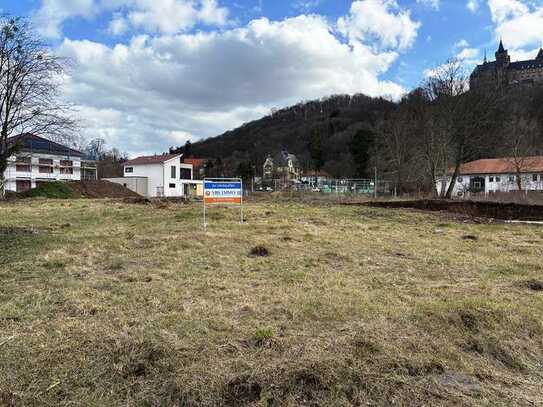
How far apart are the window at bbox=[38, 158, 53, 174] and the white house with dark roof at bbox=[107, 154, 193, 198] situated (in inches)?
475

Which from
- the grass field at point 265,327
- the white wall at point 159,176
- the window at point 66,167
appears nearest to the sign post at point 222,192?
the grass field at point 265,327

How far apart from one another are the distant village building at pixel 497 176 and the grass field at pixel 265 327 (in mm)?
46011

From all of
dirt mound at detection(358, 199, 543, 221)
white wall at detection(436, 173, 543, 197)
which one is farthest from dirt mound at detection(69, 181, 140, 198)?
white wall at detection(436, 173, 543, 197)

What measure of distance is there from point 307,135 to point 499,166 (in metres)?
56.2

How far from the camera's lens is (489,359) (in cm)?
338

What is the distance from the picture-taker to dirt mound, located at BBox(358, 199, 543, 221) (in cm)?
1939

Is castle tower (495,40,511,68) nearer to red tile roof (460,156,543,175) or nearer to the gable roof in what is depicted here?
red tile roof (460,156,543,175)

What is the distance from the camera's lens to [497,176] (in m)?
56.6

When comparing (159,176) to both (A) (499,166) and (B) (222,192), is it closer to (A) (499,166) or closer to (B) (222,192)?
(B) (222,192)

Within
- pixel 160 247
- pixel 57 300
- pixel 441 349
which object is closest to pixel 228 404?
pixel 441 349

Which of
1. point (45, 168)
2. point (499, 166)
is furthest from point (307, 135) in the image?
point (45, 168)

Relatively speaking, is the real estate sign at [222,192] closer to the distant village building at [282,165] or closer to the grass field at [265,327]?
the grass field at [265,327]

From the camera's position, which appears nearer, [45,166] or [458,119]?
[458,119]

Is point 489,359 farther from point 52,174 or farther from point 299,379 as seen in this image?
point 52,174
